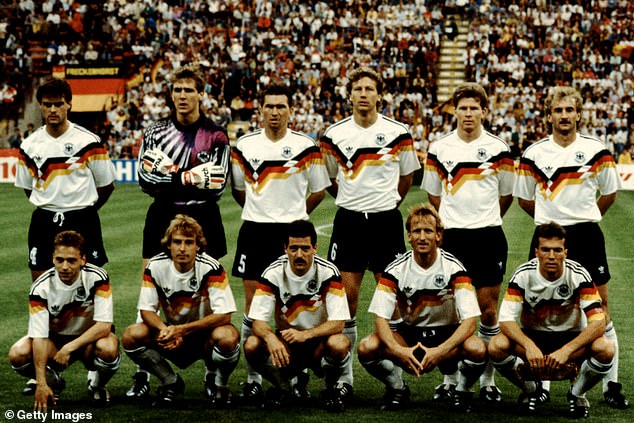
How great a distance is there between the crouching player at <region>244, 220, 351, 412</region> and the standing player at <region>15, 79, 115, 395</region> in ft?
4.80

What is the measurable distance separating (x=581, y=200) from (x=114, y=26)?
1162 inches

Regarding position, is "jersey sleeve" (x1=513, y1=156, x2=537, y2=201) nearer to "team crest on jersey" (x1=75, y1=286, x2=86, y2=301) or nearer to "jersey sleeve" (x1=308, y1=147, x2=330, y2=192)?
"jersey sleeve" (x1=308, y1=147, x2=330, y2=192)

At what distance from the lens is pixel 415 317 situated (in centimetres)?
608

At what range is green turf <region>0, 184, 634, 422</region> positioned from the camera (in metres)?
5.81

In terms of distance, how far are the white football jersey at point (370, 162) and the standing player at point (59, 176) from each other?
167 cm

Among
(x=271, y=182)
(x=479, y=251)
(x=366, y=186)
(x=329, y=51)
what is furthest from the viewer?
Answer: (x=329, y=51)

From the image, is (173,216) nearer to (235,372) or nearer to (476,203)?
(235,372)

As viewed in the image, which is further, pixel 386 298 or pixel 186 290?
pixel 186 290

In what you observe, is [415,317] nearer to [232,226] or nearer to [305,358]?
[305,358]

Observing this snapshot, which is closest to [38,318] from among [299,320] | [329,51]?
[299,320]

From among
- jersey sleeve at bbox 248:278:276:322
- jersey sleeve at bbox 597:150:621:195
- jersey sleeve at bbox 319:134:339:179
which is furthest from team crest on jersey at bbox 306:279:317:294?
jersey sleeve at bbox 597:150:621:195

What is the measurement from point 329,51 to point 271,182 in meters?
26.0

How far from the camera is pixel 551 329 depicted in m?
5.97

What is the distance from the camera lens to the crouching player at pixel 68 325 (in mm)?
5816
